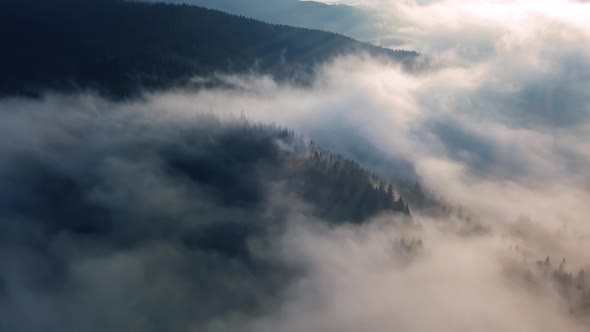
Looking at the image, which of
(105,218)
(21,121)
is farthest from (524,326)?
(21,121)

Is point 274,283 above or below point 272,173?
below

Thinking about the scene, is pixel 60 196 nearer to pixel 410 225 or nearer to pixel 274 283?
pixel 274 283

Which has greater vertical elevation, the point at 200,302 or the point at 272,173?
the point at 272,173

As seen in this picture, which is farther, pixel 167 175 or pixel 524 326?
pixel 167 175

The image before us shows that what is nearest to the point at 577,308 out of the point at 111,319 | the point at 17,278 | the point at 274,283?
the point at 274,283

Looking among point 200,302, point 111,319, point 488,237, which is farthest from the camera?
point 488,237

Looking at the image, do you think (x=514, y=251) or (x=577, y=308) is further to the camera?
(x=514, y=251)

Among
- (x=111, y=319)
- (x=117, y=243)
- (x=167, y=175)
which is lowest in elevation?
(x=111, y=319)

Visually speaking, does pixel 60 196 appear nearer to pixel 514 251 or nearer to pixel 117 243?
pixel 117 243

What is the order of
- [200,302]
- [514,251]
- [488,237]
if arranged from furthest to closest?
1. [488,237]
2. [514,251]
3. [200,302]
